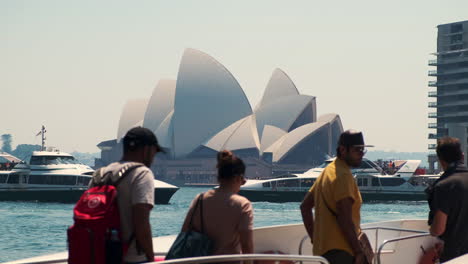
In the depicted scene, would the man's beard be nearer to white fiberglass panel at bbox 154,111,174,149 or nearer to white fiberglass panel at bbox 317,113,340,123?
white fiberglass panel at bbox 154,111,174,149

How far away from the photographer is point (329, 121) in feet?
365

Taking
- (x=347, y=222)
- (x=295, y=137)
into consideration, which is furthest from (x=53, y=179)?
(x=347, y=222)

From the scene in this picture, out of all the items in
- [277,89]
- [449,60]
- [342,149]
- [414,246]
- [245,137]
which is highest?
[449,60]

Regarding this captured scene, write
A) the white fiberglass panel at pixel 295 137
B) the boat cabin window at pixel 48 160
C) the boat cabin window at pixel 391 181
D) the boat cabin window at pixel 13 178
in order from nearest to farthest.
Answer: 1. the boat cabin window at pixel 13 178
2. the boat cabin window at pixel 48 160
3. the boat cabin window at pixel 391 181
4. the white fiberglass panel at pixel 295 137

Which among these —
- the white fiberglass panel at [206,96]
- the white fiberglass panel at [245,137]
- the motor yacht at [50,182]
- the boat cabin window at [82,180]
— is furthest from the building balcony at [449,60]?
the boat cabin window at [82,180]

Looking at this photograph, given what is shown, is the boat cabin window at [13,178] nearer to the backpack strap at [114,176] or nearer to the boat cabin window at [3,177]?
the boat cabin window at [3,177]

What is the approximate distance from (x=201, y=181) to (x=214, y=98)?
114 ft

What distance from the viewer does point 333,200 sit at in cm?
446

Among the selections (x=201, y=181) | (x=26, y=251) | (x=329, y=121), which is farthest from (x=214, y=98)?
(x=26, y=251)

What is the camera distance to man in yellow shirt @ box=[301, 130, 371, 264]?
439 centimetres

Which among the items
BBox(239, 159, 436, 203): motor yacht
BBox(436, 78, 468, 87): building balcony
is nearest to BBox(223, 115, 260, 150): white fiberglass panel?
BBox(436, 78, 468, 87): building balcony

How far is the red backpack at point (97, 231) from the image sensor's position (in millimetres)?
3705

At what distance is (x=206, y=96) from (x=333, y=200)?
93.4m

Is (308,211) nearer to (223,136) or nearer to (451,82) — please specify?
(223,136)
